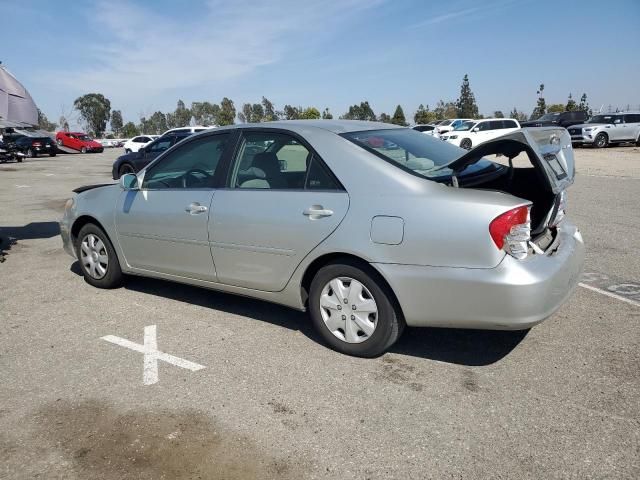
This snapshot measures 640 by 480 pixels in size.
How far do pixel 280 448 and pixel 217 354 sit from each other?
1.25 metres

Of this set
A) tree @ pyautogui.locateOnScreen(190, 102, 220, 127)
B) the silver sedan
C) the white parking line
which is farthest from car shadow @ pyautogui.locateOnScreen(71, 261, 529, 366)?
tree @ pyautogui.locateOnScreen(190, 102, 220, 127)

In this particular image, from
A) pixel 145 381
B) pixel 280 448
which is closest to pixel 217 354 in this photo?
pixel 145 381

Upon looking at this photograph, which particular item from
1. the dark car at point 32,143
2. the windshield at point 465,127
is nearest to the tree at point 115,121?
the dark car at point 32,143

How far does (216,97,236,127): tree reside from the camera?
6224cm

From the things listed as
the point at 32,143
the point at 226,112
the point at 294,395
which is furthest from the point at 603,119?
the point at 226,112

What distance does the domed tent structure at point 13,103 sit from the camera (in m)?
6.68

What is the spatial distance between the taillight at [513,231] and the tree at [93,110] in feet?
284

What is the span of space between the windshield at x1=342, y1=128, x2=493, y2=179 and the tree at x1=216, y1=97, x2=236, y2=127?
195ft

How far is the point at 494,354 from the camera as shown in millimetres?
3736

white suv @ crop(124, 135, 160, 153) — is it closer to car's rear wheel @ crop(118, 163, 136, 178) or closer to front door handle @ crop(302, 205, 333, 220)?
car's rear wheel @ crop(118, 163, 136, 178)

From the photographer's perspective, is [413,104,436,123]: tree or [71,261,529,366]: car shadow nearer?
[71,261,529,366]: car shadow

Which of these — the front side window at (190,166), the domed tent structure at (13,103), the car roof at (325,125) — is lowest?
the front side window at (190,166)

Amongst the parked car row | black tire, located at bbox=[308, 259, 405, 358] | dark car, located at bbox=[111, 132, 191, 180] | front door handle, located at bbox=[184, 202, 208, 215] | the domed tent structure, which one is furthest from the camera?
the parked car row

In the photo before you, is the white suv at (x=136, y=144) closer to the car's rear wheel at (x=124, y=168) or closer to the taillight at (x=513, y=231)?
the car's rear wheel at (x=124, y=168)
